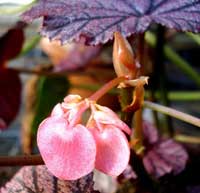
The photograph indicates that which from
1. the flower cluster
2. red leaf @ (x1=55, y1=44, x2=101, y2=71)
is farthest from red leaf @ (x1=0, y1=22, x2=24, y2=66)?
the flower cluster

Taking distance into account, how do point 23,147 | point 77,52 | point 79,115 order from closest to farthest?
1. point 79,115
2. point 23,147
3. point 77,52

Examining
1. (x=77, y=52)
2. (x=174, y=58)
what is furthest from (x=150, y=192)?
(x=77, y=52)

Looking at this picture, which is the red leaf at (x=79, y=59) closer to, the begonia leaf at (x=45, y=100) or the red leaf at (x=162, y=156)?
the begonia leaf at (x=45, y=100)

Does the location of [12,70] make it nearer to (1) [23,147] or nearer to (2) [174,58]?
(1) [23,147]

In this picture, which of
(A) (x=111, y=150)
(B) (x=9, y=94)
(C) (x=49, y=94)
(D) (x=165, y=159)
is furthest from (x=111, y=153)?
(C) (x=49, y=94)

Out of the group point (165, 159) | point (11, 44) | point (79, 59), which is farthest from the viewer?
point (79, 59)

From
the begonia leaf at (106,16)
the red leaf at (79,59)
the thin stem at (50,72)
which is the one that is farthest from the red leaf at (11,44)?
the begonia leaf at (106,16)

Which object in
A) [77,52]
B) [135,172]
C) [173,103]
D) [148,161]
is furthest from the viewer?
[173,103]

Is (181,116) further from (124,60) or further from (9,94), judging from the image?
(9,94)
